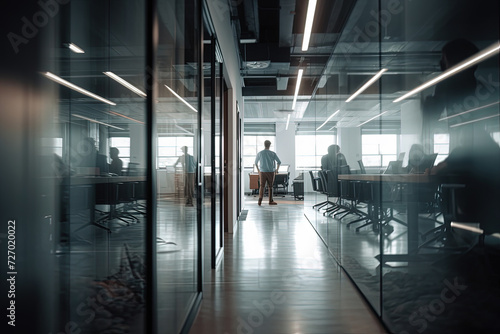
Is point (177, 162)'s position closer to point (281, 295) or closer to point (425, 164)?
point (425, 164)

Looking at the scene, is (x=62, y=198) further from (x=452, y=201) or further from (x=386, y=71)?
(x=386, y=71)

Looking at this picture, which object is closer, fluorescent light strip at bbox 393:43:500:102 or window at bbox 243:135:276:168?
fluorescent light strip at bbox 393:43:500:102

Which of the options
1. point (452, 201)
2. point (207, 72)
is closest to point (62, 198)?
point (452, 201)

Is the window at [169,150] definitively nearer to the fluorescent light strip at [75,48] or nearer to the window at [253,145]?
the fluorescent light strip at [75,48]

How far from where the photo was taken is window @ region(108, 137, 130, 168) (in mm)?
1135

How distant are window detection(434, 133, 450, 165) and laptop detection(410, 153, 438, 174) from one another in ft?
0.11

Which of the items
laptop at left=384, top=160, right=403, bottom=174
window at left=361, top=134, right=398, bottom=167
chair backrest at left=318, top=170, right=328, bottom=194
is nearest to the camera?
laptop at left=384, top=160, right=403, bottom=174

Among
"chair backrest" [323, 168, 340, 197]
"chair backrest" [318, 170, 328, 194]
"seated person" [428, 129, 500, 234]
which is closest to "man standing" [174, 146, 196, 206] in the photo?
"seated person" [428, 129, 500, 234]

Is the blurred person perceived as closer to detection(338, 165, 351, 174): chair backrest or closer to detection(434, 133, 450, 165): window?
detection(434, 133, 450, 165): window

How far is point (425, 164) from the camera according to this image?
5.43 feet

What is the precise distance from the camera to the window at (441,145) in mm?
1404

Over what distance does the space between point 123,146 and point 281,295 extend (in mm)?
2031

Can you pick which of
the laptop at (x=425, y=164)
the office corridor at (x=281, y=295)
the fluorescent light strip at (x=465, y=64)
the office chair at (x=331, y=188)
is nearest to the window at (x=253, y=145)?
the office chair at (x=331, y=188)

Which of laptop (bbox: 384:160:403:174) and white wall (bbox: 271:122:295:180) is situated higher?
white wall (bbox: 271:122:295:180)
